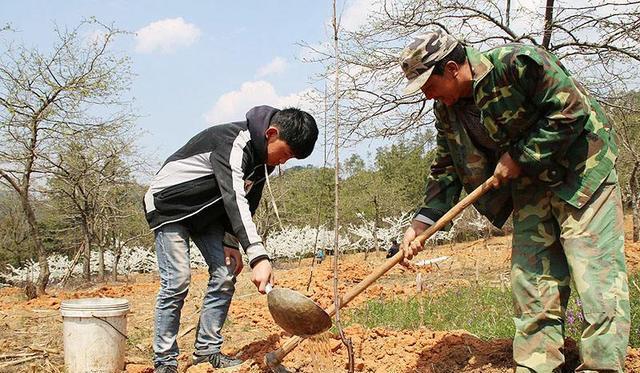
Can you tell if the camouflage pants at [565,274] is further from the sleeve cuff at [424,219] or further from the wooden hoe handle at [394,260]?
the sleeve cuff at [424,219]

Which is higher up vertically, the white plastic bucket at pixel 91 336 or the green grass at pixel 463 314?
the white plastic bucket at pixel 91 336

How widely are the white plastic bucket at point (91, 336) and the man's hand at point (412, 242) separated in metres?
1.96

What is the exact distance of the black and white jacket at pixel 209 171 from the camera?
3.35 metres

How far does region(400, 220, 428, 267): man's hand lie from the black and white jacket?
83cm

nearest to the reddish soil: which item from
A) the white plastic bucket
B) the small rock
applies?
the small rock

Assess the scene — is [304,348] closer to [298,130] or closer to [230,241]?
[230,241]

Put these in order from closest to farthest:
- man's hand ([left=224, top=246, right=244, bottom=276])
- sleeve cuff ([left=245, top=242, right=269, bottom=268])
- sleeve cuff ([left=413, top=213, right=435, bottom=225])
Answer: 1. sleeve cuff ([left=245, top=242, right=269, bottom=268])
2. sleeve cuff ([left=413, top=213, right=435, bottom=225])
3. man's hand ([left=224, top=246, right=244, bottom=276])

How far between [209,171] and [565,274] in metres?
2.02

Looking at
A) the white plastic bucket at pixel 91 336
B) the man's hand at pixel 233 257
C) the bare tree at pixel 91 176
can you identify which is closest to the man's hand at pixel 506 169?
the man's hand at pixel 233 257

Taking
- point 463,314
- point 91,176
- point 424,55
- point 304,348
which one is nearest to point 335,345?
point 304,348

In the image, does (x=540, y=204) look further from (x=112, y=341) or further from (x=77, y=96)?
(x=77, y=96)

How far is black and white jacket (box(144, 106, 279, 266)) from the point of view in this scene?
3.35 meters

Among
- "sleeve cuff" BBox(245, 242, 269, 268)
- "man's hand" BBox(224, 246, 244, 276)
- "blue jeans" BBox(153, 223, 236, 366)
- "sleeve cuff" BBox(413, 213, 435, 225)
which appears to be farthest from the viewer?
"man's hand" BBox(224, 246, 244, 276)

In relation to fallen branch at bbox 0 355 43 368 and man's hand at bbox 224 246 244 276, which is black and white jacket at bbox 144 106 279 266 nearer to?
man's hand at bbox 224 246 244 276
